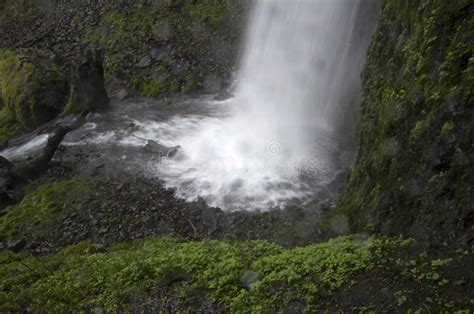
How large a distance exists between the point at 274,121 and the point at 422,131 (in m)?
7.53

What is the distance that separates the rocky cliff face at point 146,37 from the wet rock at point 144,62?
0.04m

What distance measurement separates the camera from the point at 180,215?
968 cm

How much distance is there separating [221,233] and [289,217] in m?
1.47

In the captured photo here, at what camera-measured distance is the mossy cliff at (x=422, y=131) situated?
19.0 feet

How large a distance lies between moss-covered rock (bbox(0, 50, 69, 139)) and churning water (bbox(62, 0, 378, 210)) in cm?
301

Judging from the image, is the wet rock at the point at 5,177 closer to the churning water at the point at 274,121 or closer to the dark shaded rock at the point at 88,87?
the churning water at the point at 274,121

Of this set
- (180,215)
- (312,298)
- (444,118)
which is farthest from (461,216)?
(180,215)

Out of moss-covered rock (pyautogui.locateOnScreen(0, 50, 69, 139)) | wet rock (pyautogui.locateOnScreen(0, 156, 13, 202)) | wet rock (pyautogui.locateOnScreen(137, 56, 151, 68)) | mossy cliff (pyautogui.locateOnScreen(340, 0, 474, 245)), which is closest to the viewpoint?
Answer: mossy cliff (pyautogui.locateOnScreen(340, 0, 474, 245))

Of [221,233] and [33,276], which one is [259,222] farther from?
[33,276]

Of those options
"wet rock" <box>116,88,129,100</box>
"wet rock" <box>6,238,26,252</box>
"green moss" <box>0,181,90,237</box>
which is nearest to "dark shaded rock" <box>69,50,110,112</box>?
"wet rock" <box>116,88,129,100</box>

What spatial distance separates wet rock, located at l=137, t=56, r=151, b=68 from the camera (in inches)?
695

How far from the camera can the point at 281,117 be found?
1394 centimetres

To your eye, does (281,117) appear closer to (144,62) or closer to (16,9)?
(144,62)

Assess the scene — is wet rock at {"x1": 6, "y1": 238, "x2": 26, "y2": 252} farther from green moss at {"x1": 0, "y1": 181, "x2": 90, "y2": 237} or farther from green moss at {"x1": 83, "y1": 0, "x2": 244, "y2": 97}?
green moss at {"x1": 83, "y1": 0, "x2": 244, "y2": 97}
